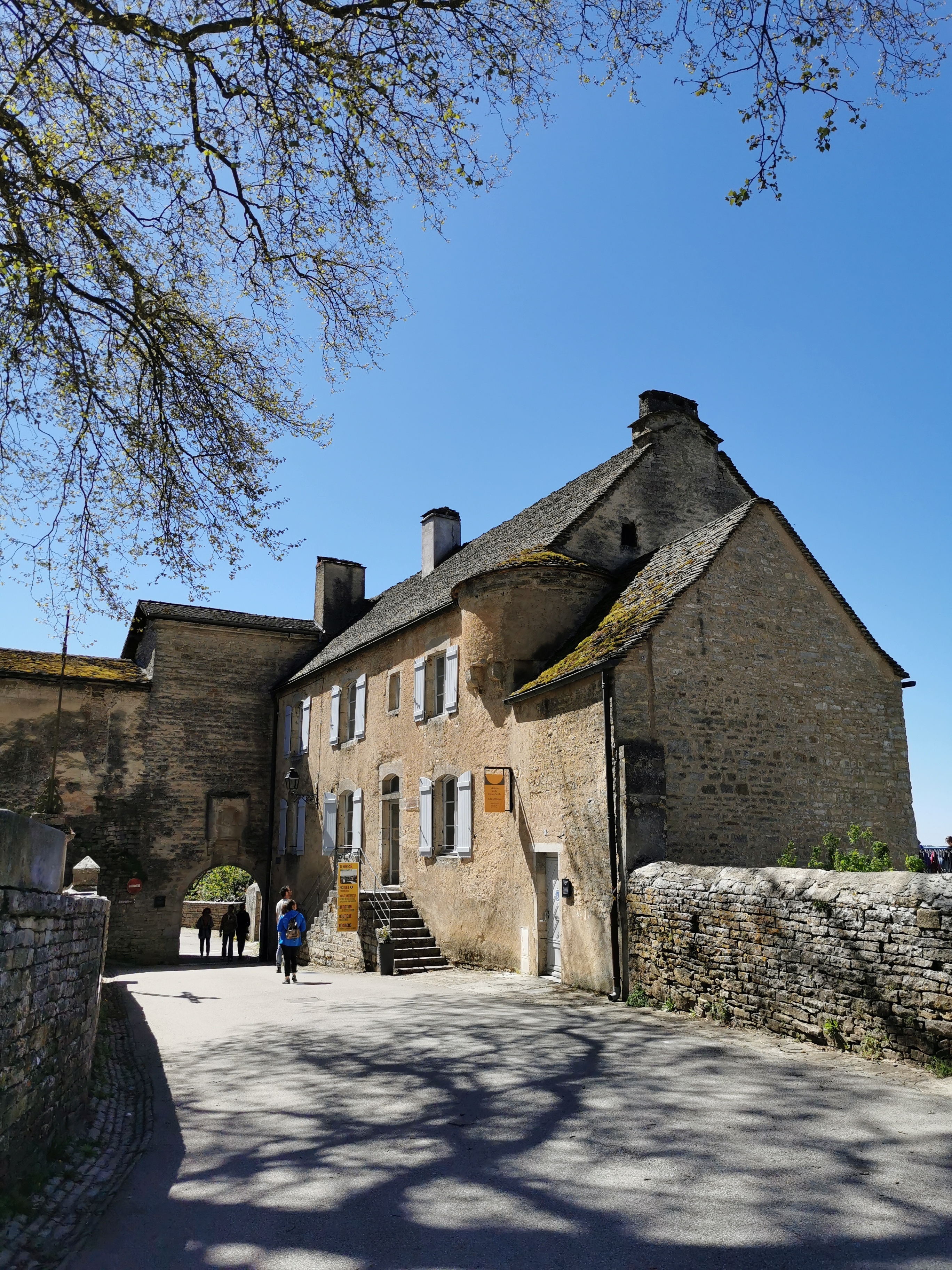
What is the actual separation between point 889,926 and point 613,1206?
3.91 m

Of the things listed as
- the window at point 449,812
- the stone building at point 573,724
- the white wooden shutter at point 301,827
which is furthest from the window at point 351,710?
the window at point 449,812

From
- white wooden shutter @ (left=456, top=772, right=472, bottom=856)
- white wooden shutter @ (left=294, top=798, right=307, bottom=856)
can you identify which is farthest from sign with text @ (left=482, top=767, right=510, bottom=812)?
white wooden shutter @ (left=294, top=798, right=307, bottom=856)

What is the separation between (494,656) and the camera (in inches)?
601

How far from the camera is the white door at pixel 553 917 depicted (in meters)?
13.6

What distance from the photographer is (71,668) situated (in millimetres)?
25031

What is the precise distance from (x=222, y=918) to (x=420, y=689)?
18.5m

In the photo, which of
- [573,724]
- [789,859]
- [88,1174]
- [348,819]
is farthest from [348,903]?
[88,1174]

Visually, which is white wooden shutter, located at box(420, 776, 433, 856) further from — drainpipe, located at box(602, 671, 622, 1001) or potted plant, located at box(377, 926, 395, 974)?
drainpipe, located at box(602, 671, 622, 1001)

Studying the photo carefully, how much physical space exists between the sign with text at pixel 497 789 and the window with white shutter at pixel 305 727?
10045mm

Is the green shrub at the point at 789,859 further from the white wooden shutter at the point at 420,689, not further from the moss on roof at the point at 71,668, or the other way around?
the moss on roof at the point at 71,668

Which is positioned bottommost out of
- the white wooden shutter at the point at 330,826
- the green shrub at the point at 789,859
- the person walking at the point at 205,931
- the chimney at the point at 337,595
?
the person walking at the point at 205,931

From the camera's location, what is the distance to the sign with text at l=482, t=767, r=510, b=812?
15.0 metres

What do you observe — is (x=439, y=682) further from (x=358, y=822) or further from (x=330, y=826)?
(x=330, y=826)

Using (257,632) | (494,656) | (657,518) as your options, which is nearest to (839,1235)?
(494,656)
